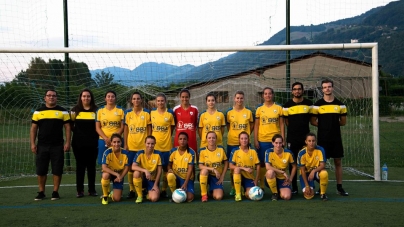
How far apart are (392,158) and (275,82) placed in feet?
11.4

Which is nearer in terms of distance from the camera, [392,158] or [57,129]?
[57,129]

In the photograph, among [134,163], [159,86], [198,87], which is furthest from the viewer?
[198,87]

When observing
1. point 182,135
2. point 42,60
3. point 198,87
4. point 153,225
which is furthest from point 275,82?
point 153,225

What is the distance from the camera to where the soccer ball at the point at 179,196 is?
557cm

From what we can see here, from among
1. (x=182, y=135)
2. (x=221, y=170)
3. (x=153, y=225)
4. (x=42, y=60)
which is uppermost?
(x=42, y=60)

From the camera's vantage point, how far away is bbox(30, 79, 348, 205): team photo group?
581 cm

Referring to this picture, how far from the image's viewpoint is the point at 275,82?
9305mm

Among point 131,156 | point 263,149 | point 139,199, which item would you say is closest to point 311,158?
point 263,149

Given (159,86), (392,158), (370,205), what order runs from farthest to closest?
(392,158), (159,86), (370,205)

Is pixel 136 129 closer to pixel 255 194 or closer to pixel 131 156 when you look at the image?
pixel 131 156

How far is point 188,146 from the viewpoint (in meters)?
6.04

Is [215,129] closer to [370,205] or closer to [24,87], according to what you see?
[370,205]

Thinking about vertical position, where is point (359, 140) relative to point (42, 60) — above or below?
below

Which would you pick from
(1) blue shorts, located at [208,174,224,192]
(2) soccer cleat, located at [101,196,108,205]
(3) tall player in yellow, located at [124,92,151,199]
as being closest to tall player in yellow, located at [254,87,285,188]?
(1) blue shorts, located at [208,174,224,192]
